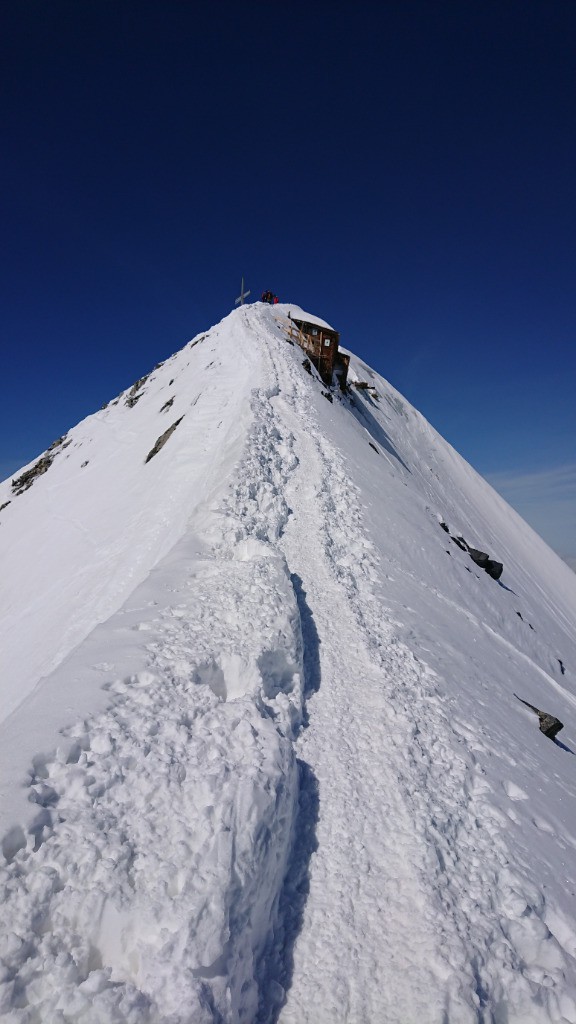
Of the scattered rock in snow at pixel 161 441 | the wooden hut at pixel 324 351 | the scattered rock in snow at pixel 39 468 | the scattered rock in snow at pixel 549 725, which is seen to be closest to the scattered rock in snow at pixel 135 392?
the scattered rock in snow at pixel 39 468

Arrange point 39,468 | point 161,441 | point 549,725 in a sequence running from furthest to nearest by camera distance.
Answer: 1. point 39,468
2. point 161,441
3. point 549,725

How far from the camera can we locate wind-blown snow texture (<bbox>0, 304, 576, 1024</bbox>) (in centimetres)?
409

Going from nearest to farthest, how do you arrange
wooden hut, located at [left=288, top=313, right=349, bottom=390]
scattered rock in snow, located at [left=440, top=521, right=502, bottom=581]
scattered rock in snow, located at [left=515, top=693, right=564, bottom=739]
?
scattered rock in snow, located at [left=515, top=693, right=564, bottom=739] < scattered rock in snow, located at [left=440, top=521, right=502, bottom=581] < wooden hut, located at [left=288, top=313, right=349, bottom=390]

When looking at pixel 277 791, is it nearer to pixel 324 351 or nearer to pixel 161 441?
pixel 161 441

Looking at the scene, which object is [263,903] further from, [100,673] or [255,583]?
[255,583]

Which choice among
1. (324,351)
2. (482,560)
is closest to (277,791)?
(482,560)

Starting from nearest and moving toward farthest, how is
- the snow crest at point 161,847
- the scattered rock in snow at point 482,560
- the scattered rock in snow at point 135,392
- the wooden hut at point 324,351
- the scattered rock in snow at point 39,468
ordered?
the snow crest at point 161,847 → the scattered rock in snow at point 482,560 → the wooden hut at point 324,351 → the scattered rock in snow at point 39,468 → the scattered rock in snow at point 135,392

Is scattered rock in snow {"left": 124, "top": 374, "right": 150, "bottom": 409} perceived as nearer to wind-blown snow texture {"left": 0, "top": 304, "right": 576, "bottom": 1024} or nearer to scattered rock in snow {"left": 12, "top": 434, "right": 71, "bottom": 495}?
scattered rock in snow {"left": 12, "top": 434, "right": 71, "bottom": 495}

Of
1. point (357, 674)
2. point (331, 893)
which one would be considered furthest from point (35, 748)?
point (357, 674)

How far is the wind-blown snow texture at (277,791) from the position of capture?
409 centimetres

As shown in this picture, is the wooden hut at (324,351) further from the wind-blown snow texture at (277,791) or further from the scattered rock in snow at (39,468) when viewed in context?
the scattered rock in snow at (39,468)

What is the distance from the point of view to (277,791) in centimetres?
557

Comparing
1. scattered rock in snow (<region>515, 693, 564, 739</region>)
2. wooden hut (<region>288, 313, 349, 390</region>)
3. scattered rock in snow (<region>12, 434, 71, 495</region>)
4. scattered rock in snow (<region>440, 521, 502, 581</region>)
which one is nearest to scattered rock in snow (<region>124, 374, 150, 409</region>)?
scattered rock in snow (<region>12, 434, 71, 495</region>)

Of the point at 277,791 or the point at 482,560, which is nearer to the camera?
the point at 277,791
